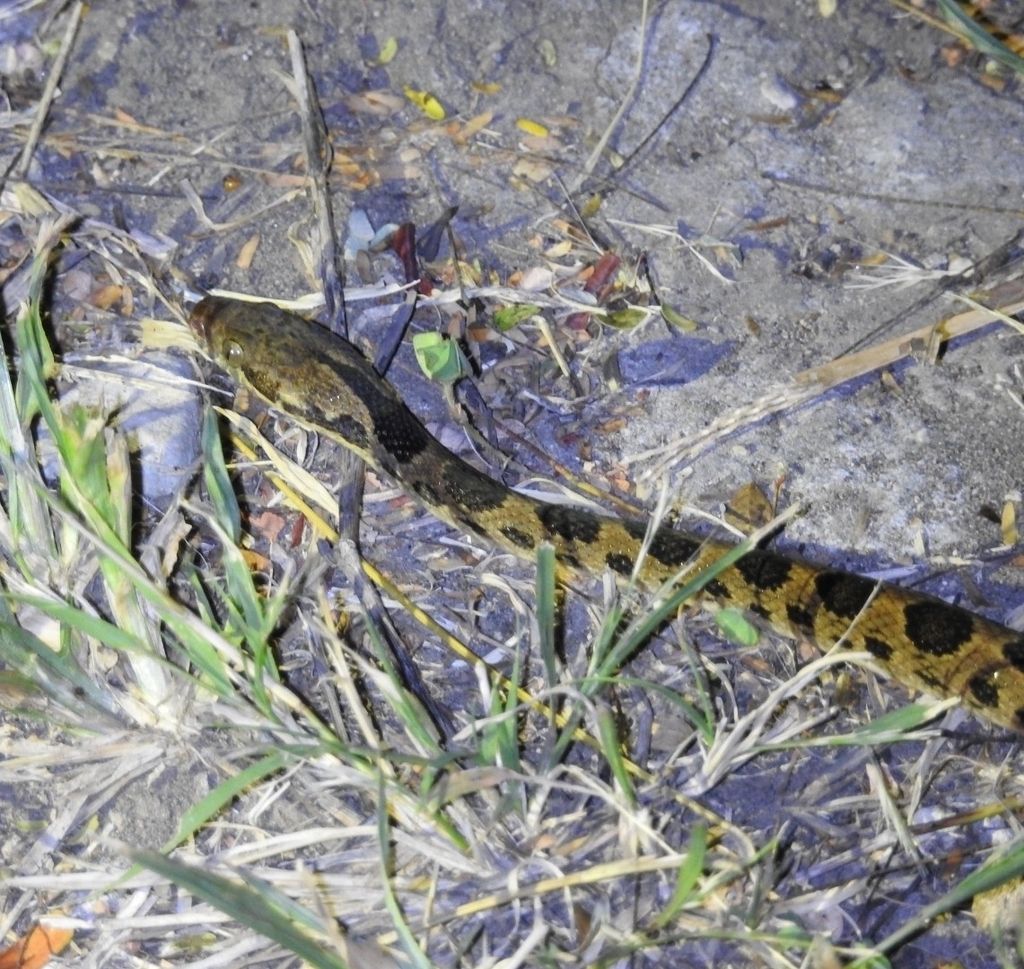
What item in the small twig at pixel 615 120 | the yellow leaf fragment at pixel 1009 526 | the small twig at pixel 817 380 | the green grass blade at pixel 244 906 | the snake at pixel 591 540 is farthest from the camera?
the small twig at pixel 615 120

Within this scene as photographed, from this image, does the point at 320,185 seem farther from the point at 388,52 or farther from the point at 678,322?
the point at 678,322

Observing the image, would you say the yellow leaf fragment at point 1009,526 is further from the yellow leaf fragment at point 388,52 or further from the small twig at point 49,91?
the small twig at point 49,91

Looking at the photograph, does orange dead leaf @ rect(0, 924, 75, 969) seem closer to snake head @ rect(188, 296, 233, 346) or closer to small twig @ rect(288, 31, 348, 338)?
snake head @ rect(188, 296, 233, 346)

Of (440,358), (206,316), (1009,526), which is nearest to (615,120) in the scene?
(440,358)

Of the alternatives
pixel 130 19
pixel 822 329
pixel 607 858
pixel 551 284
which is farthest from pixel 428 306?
pixel 607 858

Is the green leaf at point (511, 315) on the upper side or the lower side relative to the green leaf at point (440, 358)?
upper

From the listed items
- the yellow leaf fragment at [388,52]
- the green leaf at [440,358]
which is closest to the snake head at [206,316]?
the green leaf at [440,358]

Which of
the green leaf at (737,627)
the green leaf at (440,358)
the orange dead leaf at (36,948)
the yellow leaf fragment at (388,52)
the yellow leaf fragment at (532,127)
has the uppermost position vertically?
the yellow leaf fragment at (388,52)
